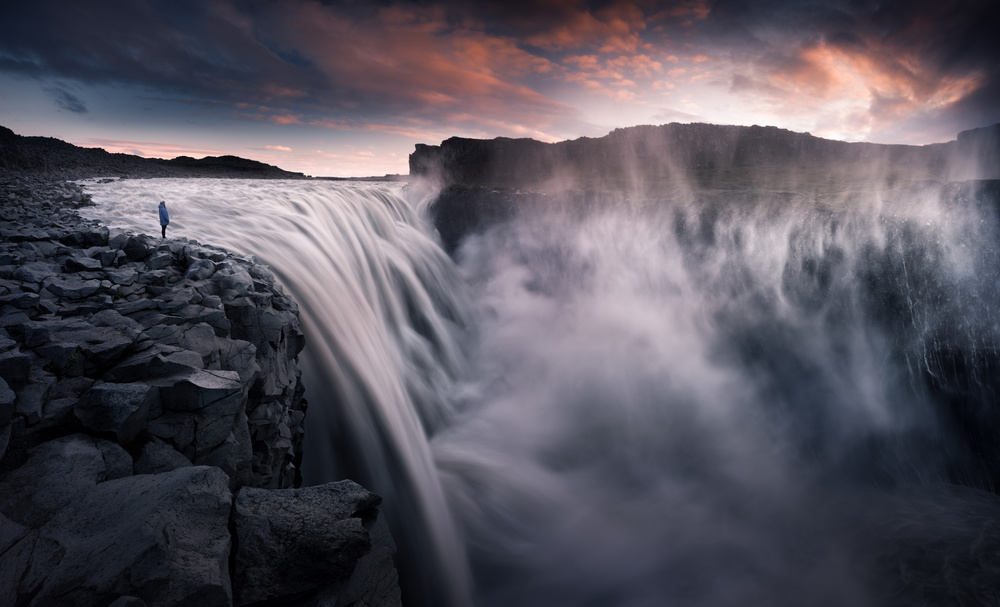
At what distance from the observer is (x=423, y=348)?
11742 mm

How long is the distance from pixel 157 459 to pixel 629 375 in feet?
43.4

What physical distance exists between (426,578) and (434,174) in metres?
25.4

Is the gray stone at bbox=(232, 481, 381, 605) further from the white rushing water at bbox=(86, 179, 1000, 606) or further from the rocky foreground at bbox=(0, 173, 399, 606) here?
the white rushing water at bbox=(86, 179, 1000, 606)

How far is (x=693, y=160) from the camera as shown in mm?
29719

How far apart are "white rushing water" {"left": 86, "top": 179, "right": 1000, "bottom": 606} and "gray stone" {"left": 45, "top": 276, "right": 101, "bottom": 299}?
2.57 meters

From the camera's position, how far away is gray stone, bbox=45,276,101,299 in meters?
3.78

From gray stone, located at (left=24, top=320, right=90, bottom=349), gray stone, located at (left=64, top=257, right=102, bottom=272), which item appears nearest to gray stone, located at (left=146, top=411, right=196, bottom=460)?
Answer: gray stone, located at (left=24, top=320, right=90, bottom=349)

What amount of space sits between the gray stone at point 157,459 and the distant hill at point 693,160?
2338cm

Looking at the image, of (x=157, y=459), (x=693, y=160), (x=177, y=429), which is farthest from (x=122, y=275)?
(x=693, y=160)

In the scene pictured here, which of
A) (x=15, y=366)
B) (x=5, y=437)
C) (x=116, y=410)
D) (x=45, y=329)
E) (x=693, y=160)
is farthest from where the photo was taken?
(x=693, y=160)

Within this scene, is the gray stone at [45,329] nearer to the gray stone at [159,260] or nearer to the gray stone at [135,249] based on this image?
the gray stone at [159,260]

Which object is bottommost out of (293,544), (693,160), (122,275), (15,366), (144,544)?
(293,544)

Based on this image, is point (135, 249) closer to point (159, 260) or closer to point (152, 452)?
point (159, 260)

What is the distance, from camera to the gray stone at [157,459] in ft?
9.61
